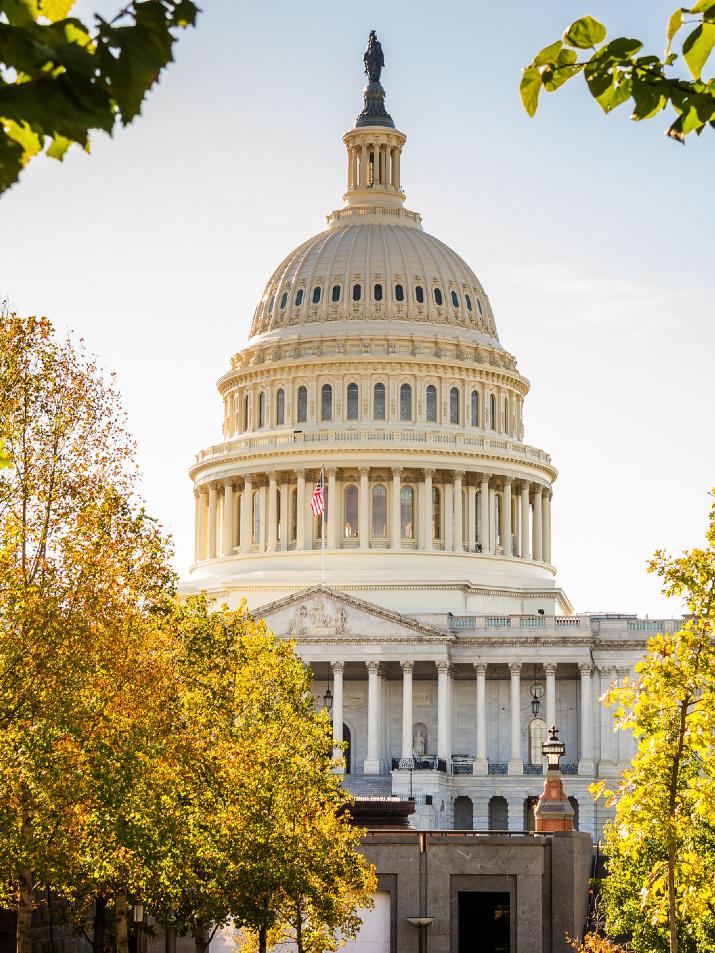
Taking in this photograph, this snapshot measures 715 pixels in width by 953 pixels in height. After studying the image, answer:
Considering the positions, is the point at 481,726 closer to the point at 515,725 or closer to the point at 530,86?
the point at 515,725

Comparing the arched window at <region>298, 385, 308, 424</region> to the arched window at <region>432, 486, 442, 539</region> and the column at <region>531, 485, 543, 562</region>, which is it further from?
the column at <region>531, 485, 543, 562</region>

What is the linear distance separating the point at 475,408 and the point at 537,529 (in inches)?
454

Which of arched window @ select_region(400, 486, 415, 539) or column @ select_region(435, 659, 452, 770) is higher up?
arched window @ select_region(400, 486, 415, 539)

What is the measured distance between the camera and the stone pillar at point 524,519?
5792 inches

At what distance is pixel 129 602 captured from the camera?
39688 mm

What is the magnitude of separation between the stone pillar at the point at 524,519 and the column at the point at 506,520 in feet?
7.19

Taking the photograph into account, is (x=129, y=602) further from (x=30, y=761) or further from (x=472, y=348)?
(x=472, y=348)

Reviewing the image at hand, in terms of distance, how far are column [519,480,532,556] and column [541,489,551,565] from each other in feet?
6.28

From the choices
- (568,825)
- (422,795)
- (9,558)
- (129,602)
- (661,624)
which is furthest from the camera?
(661,624)

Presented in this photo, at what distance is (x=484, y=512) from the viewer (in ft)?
469

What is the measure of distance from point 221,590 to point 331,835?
3475 inches

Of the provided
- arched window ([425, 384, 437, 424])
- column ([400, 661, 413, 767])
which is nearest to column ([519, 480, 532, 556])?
arched window ([425, 384, 437, 424])

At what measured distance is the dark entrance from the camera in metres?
53.1

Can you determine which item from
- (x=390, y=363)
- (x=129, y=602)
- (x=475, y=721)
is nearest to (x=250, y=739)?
(x=129, y=602)
